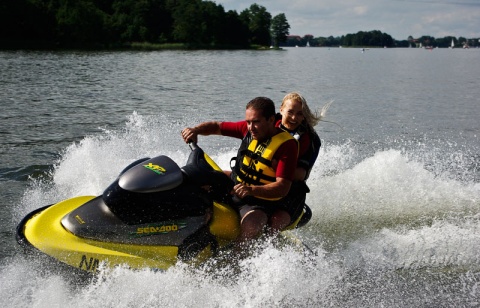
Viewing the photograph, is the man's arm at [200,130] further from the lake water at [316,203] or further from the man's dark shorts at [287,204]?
the lake water at [316,203]

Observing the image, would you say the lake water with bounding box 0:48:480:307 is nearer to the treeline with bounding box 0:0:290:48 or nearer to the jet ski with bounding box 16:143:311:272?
the jet ski with bounding box 16:143:311:272

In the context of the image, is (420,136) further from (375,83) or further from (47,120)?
(375,83)

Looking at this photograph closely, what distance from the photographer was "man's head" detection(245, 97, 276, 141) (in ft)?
13.3

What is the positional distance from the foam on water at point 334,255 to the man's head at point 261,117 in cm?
86

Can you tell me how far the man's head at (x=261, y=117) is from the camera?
4051 millimetres

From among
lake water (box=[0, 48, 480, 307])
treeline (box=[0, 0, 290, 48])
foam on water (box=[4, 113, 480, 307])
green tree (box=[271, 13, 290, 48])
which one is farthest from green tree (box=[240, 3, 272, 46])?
foam on water (box=[4, 113, 480, 307])

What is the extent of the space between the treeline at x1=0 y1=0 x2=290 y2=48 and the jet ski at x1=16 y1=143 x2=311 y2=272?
5298 cm

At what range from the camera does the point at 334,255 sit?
516cm

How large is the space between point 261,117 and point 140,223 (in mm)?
1157

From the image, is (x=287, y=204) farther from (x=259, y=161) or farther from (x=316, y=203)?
(x=316, y=203)

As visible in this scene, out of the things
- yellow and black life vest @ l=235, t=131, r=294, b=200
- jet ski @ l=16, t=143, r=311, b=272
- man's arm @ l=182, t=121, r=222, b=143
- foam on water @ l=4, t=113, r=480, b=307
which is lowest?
foam on water @ l=4, t=113, r=480, b=307

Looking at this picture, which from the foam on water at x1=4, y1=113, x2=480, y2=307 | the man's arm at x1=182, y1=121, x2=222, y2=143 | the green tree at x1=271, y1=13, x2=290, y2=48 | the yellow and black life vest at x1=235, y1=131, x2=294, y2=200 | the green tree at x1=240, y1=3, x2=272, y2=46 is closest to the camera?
the foam on water at x1=4, y1=113, x2=480, y2=307

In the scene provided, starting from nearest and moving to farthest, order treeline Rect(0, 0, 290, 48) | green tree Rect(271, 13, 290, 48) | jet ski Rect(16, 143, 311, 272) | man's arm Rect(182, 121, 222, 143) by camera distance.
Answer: jet ski Rect(16, 143, 311, 272) → man's arm Rect(182, 121, 222, 143) → treeline Rect(0, 0, 290, 48) → green tree Rect(271, 13, 290, 48)

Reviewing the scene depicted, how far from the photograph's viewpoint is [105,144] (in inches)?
364
